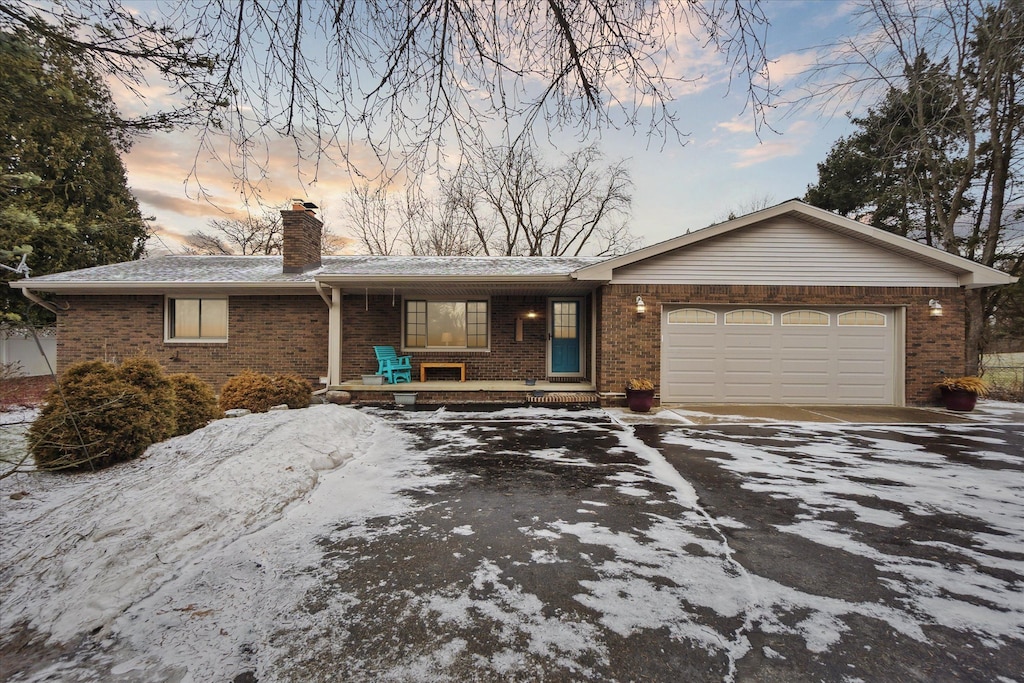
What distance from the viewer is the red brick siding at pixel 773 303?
29.2 feet

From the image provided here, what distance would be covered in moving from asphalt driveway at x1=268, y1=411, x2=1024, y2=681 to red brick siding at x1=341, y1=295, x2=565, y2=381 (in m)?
5.76

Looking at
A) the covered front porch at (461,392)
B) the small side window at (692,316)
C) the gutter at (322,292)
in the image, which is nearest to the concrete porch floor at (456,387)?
the covered front porch at (461,392)

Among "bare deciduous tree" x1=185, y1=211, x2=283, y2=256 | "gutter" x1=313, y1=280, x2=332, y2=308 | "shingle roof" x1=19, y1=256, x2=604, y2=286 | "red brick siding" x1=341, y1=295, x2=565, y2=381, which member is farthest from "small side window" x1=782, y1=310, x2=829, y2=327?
"bare deciduous tree" x1=185, y1=211, x2=283, y2=256

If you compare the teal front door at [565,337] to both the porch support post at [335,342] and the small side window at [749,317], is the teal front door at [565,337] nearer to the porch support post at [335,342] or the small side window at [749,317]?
the small side window at [749,317]

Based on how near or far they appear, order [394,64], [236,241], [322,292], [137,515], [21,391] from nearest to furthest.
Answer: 1. [394,64]
2. [137,515]
3. [322,292]
4. [21,391]
5. [236,241]

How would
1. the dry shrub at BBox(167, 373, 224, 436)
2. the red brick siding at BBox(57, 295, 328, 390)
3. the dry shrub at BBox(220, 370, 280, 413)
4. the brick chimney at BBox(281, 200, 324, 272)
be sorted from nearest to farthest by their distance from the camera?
the dry shrub at BBox(167, 373, 224, 436), the dry shrub at BBox(220, 370, 280, 413), the red brick siding at BBox(57, 295, 328, 390), the brick chimney at BBox(281, 200, 324, 272)

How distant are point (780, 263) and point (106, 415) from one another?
11242 millimetres

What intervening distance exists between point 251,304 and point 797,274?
40.3 ft

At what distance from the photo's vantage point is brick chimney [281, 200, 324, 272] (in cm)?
1091

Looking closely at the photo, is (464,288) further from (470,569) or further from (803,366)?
(470,569)

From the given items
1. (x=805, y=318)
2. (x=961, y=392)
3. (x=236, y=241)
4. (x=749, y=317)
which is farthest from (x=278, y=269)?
(x=961, y=392)

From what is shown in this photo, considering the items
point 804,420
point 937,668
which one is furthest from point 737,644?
point 804,420

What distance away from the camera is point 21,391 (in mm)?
10594

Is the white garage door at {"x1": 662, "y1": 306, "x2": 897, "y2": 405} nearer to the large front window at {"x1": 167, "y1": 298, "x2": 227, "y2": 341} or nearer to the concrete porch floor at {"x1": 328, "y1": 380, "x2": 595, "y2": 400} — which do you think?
the concrete porch floor at {"x1": 328, "y1": 380, "x2": 595, "y2": 400}
